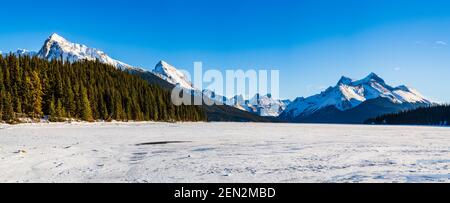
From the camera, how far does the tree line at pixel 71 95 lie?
92.7 m

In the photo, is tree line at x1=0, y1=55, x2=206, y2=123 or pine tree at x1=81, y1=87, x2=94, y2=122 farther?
pine tree at x1=81, y1=87, x2=94, y2=122

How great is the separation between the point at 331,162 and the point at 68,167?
12.8m

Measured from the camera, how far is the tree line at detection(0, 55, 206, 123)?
304 feet

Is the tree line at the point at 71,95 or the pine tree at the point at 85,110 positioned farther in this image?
the pine tree at the point at 85,110

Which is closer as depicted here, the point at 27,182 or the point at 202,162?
the point at 27,182

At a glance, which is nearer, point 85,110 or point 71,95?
point 71,95

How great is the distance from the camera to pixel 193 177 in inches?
577

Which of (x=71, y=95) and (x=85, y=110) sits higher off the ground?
(x=71, y=95)

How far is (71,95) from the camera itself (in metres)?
102
